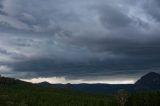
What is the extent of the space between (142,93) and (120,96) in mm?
89161

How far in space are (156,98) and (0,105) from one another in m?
80.6

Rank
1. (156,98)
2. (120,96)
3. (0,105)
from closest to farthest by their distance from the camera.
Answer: (120,96) → (156,98) → (0,105)

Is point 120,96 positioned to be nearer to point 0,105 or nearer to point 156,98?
point 156,98

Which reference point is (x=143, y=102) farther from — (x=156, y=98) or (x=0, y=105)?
(x=0, y=105)

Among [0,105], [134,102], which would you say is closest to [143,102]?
[134,102]

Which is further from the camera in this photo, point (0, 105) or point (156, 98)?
point (0, 105)

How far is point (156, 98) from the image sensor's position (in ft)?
580

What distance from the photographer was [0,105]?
656ft

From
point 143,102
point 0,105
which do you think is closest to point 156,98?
point 143,102

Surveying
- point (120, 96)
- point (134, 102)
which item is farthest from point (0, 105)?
point (120, 96)

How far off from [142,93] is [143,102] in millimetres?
7233

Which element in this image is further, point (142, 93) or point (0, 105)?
point (0, 105)

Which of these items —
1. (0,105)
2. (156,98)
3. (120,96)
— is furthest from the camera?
(0,105)

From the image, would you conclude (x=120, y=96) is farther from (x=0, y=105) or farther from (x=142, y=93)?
(x=0, y=105)
